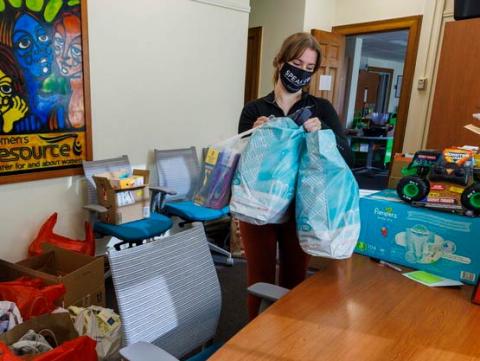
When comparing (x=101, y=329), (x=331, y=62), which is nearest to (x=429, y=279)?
(x=101, y=329)

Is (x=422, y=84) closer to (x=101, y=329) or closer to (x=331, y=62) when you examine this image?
(x=331, y=62)

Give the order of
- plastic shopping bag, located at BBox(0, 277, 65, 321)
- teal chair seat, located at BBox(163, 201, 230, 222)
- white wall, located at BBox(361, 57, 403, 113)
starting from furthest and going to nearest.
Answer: white wall, located at BBox(361, 57, 403, 113), teal chair seat, located at BBox(163, 201, 230, 222), plastic shopping bag, located at BBox(0, 277, 65, 321)

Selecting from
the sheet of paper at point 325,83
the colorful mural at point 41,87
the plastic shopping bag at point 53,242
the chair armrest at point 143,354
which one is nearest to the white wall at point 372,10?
the sheet of paper at point 325,83

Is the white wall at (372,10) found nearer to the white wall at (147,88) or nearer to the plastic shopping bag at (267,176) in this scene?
the white wall at (147,88)

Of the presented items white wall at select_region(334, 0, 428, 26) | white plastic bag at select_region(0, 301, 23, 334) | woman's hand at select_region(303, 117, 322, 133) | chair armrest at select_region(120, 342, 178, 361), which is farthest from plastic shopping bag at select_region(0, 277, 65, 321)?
white wall at select_region(334, 0, 428, 26)

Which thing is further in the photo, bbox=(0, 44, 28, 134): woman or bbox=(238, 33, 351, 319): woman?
bbox=(0, 44, 28, 134): woman

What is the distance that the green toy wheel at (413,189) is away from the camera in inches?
50.6

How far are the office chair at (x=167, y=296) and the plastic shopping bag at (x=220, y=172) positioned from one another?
0.16 meters

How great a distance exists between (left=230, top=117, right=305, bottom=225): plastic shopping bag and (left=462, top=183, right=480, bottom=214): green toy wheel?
1.93 feet

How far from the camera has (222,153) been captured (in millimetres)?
1171

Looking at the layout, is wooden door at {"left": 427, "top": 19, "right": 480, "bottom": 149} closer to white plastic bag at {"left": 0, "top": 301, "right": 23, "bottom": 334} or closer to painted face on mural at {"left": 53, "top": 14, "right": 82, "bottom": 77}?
painted face on mural at {"left": 53, "top": 14, "right": 82, "bottom": 77}

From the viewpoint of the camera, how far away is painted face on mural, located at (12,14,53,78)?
2273 millimetres

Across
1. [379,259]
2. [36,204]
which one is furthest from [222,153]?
[36,204]

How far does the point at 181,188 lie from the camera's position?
3.28 m
